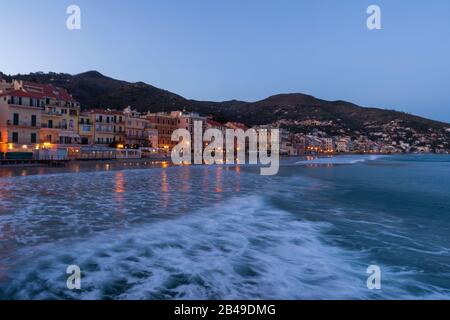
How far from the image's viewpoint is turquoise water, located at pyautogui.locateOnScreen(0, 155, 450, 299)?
26.5 ft

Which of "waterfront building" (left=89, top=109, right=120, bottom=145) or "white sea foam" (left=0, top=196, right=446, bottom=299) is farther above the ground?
"waterfront building" (left=89, top=109, right=120, bottom=145)

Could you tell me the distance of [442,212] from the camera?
2041 centimetres

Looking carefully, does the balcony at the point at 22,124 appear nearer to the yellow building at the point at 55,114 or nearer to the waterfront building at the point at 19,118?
the waterfront building at the point at 19,118

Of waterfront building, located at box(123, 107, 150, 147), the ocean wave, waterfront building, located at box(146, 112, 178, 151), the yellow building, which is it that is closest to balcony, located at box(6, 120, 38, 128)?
the yellow building

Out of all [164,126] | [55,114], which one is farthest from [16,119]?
[164,126]

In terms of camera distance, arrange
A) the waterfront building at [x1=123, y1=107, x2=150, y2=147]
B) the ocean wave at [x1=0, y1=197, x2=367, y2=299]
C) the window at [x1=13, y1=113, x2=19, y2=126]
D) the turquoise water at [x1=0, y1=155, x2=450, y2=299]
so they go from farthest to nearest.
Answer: the waterfront building at [x1=123, y1=107, x2=150, y2=147], the window at [x1=13, y1=113, x2=19, y2=126], the turquoise water at [x1=0, y1=155, x2=450, y2=299], the ocean wave at [x1=0, y1=197, x2=367, y2=299]

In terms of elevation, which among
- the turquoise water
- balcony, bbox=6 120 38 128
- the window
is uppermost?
the window

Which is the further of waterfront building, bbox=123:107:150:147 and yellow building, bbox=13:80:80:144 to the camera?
waterfront building, bbox=123:107:150:147

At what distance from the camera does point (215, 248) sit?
11.5 meters

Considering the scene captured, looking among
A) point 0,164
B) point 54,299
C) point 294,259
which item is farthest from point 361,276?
point 0,164

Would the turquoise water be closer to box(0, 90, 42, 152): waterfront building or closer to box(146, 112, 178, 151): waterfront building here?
box(0, 90, 42, 152): waterfront building

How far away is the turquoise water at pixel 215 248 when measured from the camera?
26.5 feet

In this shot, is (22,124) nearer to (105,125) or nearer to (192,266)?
(105,125)
